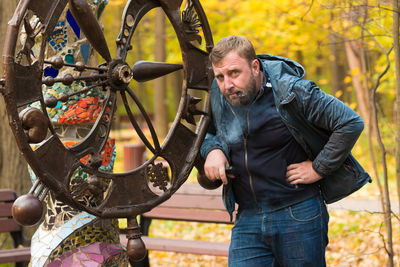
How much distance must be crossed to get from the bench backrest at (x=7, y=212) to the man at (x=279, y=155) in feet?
9.15

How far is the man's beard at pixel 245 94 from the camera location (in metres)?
2.68

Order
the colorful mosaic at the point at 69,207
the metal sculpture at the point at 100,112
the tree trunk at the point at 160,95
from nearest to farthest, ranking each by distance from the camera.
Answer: the metal sculpture at the point at 100,112
the colorful mosaic at the point at 69,207
the tree trunk at the point at 160,95

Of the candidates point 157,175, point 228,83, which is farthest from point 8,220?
point 228,83

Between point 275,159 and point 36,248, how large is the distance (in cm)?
151

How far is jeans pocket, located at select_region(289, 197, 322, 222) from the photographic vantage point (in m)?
2.79

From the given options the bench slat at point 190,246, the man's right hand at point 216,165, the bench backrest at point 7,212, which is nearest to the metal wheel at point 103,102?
the man's right hand at point 216,165

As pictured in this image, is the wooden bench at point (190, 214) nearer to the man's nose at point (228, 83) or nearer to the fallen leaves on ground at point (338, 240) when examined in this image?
the fallen leaves on ground at point (338, 240)

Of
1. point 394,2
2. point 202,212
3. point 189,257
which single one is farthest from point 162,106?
point 394,2

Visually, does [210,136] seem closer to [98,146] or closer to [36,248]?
[98,146]

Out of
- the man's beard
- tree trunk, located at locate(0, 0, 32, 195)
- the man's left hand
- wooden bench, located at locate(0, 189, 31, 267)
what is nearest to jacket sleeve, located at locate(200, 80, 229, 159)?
the man's beard

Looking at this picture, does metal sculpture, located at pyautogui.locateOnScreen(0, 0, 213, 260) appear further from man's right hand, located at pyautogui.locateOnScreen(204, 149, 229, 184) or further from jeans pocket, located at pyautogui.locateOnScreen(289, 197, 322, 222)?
jeans pocket, located at pyautogui.locateOnScreen(289, 197, 322, 222)

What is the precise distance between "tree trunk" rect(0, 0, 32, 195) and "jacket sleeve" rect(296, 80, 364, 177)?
3.62 metres

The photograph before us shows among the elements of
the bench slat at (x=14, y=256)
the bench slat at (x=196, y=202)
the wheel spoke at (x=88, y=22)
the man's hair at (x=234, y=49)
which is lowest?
the bench slat at (x=14, y=256)

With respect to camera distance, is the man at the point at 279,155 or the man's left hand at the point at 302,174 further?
the man's left hand at the point at 302,174
